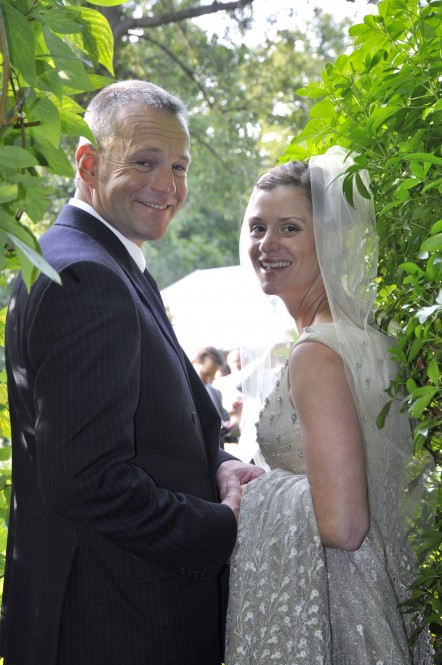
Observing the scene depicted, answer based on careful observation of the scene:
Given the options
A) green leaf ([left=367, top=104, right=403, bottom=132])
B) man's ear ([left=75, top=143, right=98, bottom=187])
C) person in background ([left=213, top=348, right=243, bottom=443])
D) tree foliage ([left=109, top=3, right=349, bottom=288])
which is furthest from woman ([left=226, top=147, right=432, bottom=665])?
tree foliage ([left=109, top=3, right=349, bottom=288])

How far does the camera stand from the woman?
7.23ft

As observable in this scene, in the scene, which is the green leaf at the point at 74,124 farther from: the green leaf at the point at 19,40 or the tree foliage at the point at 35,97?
the green leaf at the point at 19,40

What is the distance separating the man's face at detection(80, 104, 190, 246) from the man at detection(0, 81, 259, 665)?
113mm

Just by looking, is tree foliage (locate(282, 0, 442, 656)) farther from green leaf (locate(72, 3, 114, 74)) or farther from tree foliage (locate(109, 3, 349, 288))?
tree foliage (locate(109, 3, 349, 288))

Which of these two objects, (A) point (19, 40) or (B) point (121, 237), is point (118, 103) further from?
(A) point (19, 40)

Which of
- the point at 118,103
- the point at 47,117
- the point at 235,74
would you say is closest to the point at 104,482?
the point at 47,117

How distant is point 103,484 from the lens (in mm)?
1913

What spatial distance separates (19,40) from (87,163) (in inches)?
46.7

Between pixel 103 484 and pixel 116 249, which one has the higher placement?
pixel 116 249

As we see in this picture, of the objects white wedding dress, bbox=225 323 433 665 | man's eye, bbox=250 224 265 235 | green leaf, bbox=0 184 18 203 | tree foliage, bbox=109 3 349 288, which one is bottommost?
white wedding dress, bbox=225 323 433 665

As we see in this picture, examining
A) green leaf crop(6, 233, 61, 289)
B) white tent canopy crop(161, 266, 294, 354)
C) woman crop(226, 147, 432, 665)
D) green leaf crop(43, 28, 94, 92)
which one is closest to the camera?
green leaf crop(6, 233, 61, 289)

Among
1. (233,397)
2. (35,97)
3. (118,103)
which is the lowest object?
(233,397)

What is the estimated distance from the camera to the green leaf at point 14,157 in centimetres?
128

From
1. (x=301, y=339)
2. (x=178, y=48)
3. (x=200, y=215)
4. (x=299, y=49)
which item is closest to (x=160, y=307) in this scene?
(x=301, y=339)
